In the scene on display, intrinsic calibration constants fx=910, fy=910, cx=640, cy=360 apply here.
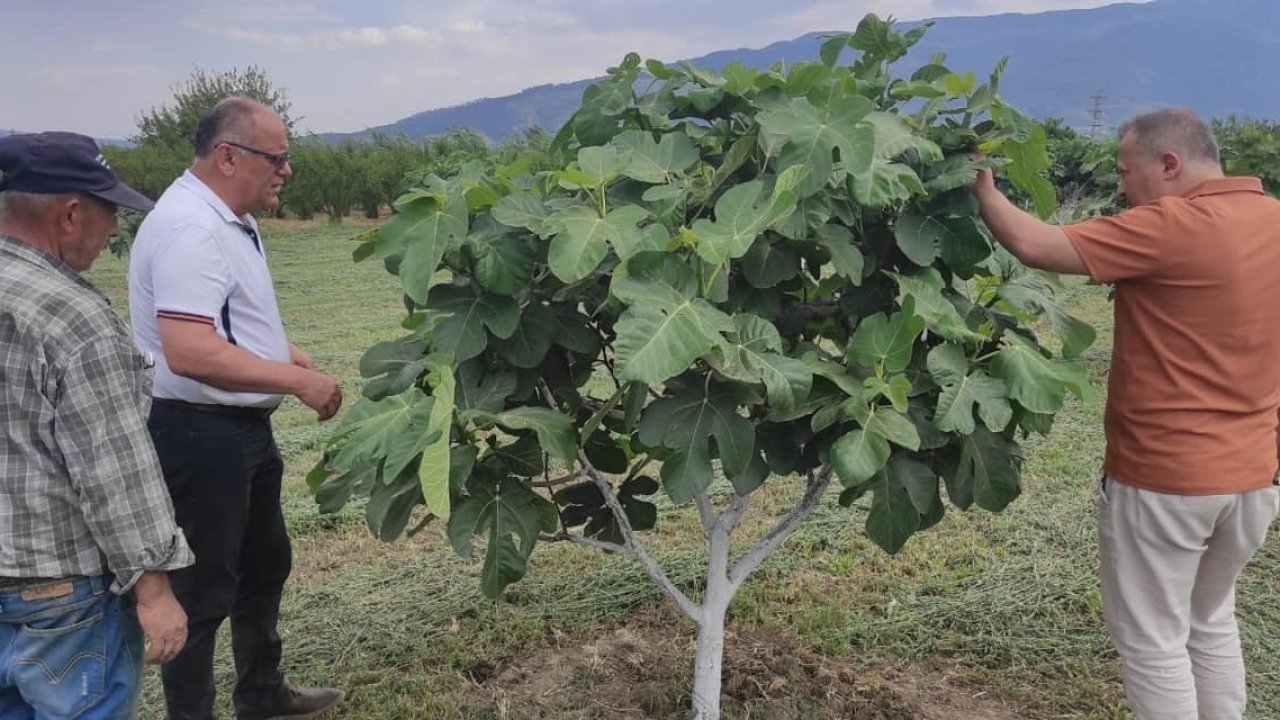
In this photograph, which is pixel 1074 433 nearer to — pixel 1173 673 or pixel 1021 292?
pixel 1173 673

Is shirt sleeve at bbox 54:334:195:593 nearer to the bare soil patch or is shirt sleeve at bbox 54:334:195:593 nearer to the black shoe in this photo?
the black shoe

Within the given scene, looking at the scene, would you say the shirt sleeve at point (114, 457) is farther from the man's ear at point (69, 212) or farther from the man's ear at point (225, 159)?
the man's ear at point (225, 159)

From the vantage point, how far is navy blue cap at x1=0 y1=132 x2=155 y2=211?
1.83m

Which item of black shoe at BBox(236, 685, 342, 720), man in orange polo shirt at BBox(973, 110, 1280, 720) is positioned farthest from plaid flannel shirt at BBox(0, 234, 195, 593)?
man in orange polo shirt at BBox(973, 110, 1280, 720)

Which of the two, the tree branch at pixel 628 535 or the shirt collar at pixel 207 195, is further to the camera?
the shirt collar at pixel 207 195

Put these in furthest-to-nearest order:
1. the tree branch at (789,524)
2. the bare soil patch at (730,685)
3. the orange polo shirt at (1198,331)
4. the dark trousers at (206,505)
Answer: the bare soil patch at (730,685)
the dark trousers at (206,505)
the tree branch at (789,524)
the orange polo shirt at (1198,331)

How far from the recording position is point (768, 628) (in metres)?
3.66

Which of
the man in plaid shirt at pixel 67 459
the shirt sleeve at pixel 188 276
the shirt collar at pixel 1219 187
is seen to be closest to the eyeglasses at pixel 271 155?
the shirt sleeve at pixel 188 276

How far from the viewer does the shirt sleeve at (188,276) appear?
2414 millimetres

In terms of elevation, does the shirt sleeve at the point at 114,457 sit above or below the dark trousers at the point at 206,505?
above

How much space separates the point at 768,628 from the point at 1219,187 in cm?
225

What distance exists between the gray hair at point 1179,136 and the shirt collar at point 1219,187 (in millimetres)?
65

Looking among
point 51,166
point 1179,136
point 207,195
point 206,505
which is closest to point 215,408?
point 206,505

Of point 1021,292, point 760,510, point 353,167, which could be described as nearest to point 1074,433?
point 760,510
